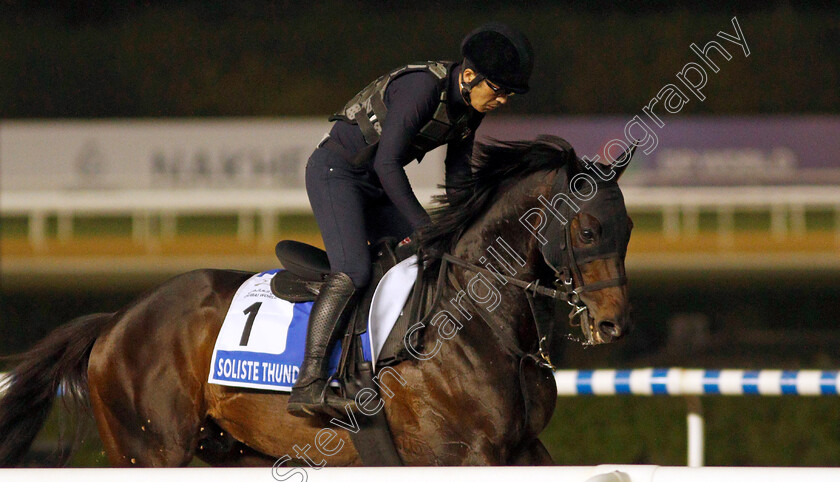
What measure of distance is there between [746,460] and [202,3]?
15232 millimetres

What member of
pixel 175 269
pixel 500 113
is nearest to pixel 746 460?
pixel 175 269

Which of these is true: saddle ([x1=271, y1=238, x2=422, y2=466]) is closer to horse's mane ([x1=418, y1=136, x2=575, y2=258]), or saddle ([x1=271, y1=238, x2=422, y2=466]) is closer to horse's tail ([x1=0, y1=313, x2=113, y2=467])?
horse's mane ([x1=418, y1=136, x2=575, y2=258])

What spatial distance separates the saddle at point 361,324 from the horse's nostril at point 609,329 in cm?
53

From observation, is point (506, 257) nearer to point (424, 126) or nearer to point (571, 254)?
point (571, 254)

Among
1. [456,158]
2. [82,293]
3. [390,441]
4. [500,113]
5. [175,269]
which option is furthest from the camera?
[500,113]

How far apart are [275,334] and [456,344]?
1.85 feet

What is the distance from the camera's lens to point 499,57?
9.41 ft

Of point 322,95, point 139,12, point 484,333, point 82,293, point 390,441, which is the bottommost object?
point 82,293

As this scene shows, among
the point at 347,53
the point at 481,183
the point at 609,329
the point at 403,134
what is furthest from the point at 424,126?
the point at 347,53

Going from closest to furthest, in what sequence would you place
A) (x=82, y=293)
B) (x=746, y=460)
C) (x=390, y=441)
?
(x=390, y=441) → (x=746, y=460) → (x=82, y=293)

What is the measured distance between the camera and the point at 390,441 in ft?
9.43

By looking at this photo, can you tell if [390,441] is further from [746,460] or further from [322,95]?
[322,95]

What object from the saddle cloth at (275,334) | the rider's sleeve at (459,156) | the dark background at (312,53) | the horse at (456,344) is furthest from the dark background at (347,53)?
the saddle cloth at (275,334)

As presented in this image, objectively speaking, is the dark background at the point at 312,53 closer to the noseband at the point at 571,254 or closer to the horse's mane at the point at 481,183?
the horse's mane at the point at 481,183
